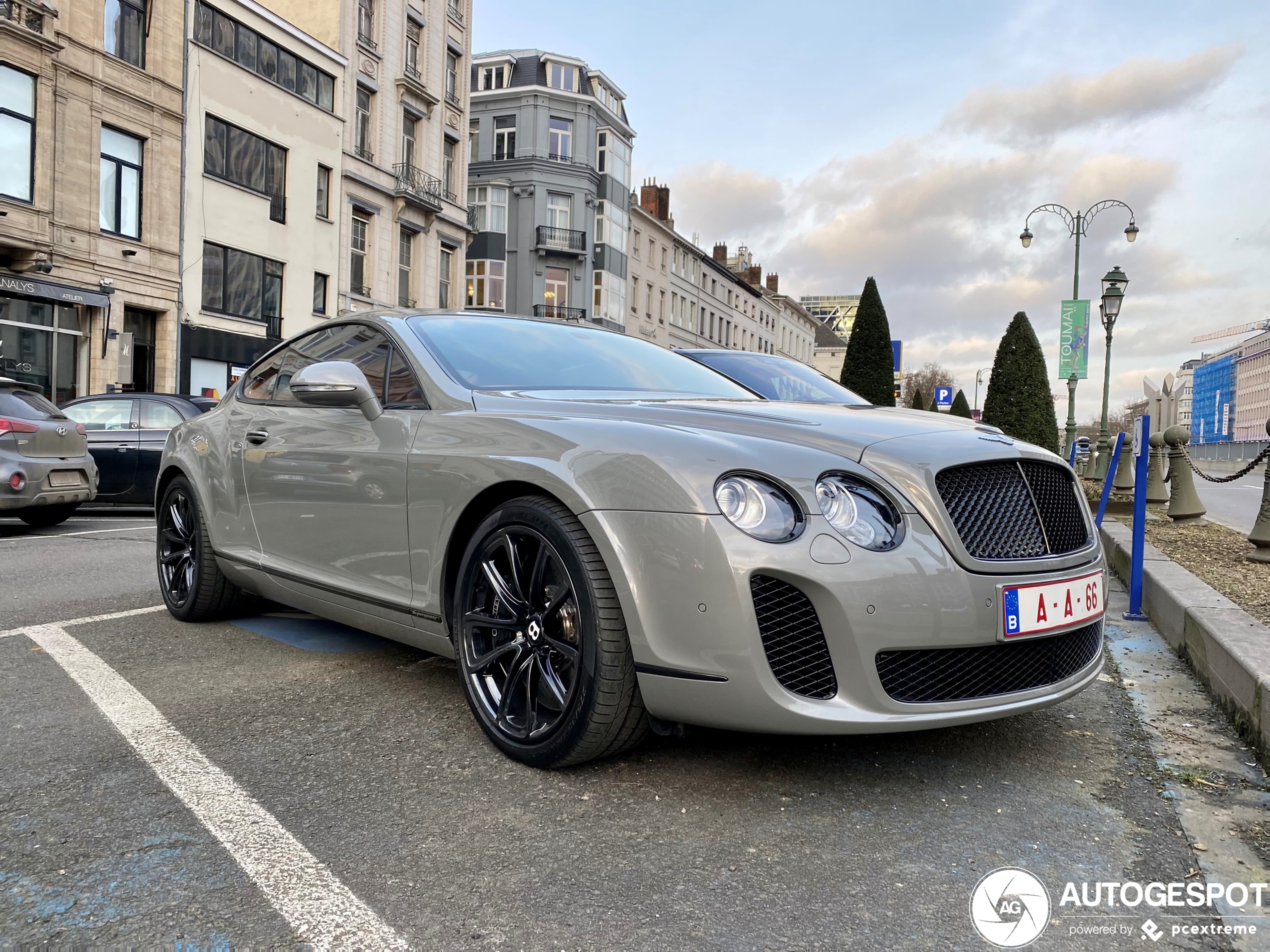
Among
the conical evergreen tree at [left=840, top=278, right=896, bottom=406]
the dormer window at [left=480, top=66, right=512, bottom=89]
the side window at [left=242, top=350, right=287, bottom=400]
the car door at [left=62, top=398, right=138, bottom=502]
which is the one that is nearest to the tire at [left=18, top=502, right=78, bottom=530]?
the car door at [left=62, top=398, right=138, bottom=502]

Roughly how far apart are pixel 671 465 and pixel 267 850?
4.30 ft

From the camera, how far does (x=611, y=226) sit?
45.0 metres

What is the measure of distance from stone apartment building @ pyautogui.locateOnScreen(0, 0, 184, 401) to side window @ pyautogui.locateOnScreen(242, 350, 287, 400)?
1548cm

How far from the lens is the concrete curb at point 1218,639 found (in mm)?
3076

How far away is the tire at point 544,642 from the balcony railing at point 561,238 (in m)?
40.9

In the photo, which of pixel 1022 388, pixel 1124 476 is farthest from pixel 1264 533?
pixel 1022 388

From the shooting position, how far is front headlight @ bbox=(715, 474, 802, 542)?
2357 mm

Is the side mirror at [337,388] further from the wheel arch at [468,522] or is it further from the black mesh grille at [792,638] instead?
the black mesh grille at [792,638]

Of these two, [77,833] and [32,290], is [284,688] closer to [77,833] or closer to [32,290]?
[77,833]

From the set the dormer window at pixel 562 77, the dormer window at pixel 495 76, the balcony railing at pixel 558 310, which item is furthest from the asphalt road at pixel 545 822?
the dormer window at pixel 495 76

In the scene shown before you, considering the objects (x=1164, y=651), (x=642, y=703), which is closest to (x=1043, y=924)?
(x=642, y=703)

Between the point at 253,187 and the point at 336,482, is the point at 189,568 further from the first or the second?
the point at 253,187

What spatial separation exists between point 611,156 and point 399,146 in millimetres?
16786

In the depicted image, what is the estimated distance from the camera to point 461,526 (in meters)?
3.00
